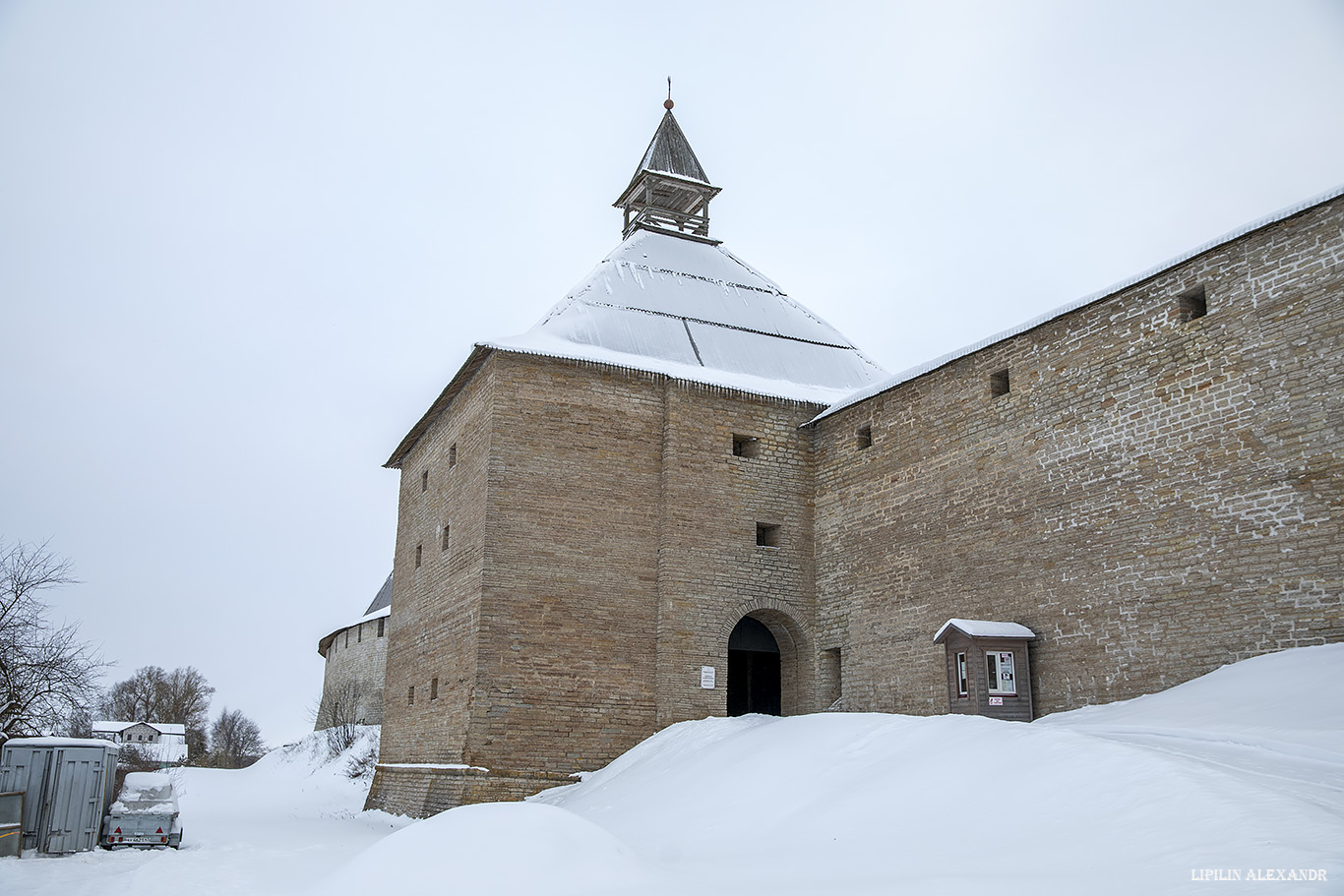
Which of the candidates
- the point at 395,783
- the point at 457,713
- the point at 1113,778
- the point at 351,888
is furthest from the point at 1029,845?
the point at 395,783

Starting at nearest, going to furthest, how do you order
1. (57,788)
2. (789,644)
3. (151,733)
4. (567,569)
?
(57,788), (567,569), (789,644), (151,733)

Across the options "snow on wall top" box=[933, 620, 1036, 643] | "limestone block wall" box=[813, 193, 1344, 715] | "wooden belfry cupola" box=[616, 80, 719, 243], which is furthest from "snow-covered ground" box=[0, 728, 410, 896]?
"wooden belfry cupola" box=[616, 80, 719, 243]

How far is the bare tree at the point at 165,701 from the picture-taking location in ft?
214

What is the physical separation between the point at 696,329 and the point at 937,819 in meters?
13.3

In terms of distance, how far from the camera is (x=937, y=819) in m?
8.03

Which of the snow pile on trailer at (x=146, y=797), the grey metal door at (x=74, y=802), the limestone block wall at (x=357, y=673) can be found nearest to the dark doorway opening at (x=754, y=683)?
the snow pile on trailer at (x=146, y=797)

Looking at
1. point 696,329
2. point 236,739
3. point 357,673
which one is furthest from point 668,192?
point 236,739

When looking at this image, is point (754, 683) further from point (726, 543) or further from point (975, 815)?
point (975, 815)

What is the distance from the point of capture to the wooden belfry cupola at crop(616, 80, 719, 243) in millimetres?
25547

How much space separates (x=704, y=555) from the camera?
1753 centimetres

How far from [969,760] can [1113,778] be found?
64.1 inches

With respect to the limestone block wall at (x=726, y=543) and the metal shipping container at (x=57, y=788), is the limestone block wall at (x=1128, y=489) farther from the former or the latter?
the metal shipping container at (x=57, y=788)

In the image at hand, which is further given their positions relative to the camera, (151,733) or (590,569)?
(151,733)

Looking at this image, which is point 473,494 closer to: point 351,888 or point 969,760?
point 351,888
